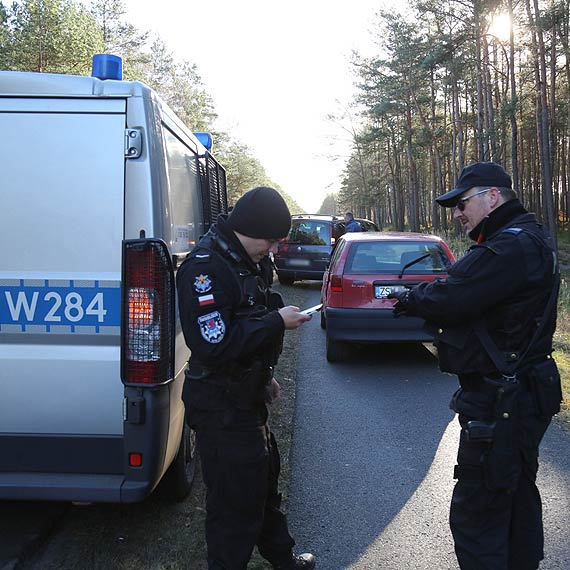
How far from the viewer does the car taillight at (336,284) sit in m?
7.37

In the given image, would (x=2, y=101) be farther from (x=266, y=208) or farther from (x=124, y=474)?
(x=124, y=474)

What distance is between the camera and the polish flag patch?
232 centimetres

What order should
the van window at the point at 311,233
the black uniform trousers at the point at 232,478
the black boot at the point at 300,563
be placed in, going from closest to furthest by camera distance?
the black uniform trousers at the point at 232,478, the black boot at the point at 300,563, the van window at the point at 311,233

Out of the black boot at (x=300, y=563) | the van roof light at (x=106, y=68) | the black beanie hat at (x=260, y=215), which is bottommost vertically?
the black boot at (x=300, y=563)

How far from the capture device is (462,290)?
2496 mm

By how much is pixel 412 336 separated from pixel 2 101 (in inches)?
213

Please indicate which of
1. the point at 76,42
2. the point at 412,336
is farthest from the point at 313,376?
the point at 76,42

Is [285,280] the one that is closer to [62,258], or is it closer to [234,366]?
[62,258]

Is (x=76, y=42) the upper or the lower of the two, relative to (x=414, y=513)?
upper

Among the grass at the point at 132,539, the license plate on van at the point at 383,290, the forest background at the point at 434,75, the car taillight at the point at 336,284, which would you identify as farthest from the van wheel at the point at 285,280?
the grass at the point at 132,539

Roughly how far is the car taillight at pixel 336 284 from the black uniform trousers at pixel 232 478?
4915 mm

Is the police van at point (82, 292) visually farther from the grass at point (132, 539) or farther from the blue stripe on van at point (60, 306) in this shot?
the grass at point (132, 539)

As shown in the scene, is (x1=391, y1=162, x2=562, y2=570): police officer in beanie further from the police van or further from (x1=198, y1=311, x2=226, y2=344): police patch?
the police van

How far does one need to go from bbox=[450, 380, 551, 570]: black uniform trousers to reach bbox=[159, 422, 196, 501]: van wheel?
161 cm
